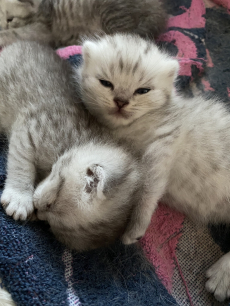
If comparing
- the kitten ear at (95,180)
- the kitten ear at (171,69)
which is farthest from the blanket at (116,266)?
the kitten ear at (171,69)

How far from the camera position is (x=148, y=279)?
122cm

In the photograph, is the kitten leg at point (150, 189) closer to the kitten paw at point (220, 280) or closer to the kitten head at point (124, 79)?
the kitten head at point (124, 79)

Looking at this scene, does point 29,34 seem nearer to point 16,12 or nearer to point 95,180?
point 16,12

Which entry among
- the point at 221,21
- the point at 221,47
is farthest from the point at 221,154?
the point at 221,21

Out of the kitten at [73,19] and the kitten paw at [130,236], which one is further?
the kitten at [73,19]

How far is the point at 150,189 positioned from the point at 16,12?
1911 mm

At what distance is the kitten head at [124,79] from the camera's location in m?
1.32

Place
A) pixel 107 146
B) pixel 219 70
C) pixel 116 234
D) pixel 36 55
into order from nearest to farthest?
pixel 116 234, pixel 107 146, pixel 36 55, pixel 219 70

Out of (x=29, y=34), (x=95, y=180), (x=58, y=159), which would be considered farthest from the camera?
(x=29, y=34)

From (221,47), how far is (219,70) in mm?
253

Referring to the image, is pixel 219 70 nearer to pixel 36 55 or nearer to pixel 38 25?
pixel 36 55

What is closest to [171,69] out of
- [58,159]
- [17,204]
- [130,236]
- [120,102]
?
[120,102]

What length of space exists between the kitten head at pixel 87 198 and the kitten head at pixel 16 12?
1715 mm

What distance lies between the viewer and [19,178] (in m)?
1.22
